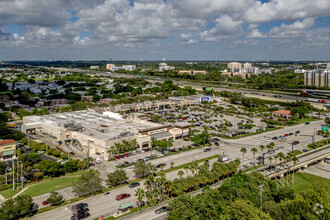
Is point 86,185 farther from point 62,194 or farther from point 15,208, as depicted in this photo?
point 15,208

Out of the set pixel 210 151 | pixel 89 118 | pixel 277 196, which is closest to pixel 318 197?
pixel 277 196

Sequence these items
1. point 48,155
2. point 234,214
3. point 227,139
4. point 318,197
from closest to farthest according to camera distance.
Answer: point 234,214, point 318,197, point 48,155, point 227,139

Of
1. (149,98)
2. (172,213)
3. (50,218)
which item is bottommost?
(50,218)

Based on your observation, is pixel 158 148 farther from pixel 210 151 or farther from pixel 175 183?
pixel 175 183

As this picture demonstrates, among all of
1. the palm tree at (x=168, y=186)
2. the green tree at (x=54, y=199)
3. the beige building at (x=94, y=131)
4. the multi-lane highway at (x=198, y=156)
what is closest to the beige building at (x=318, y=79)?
the multi-lane highway at (x=198, y=156)

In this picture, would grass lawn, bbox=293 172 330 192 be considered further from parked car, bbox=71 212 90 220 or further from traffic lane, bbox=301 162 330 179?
parked car, bbox=71 212 90 220

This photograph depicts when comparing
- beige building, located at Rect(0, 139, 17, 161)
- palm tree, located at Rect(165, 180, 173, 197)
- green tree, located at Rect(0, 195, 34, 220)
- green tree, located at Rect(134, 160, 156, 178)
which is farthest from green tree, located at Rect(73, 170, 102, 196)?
beige building, located at Rect(0, 139, 17, 161)

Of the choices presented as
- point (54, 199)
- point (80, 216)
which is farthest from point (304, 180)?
point (54, 199)
